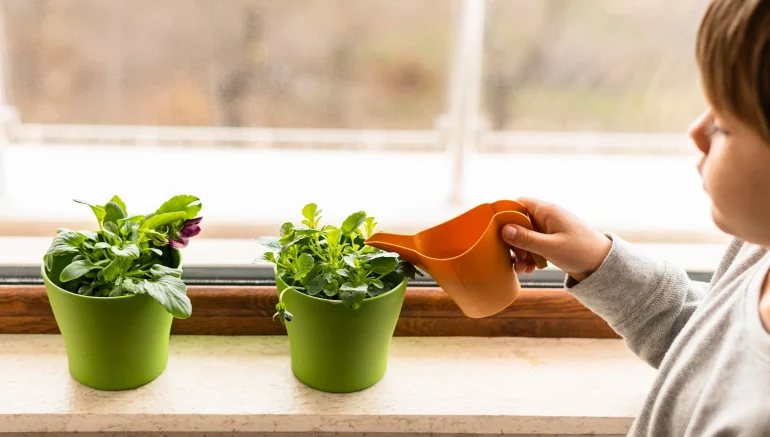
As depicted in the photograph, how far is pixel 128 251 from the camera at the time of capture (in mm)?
920

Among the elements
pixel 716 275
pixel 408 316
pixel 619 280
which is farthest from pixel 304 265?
pixel 716 275

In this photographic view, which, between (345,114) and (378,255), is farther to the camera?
(345,114)

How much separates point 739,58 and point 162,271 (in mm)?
680

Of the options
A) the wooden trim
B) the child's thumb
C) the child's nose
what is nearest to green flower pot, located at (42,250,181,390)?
the wooden trim

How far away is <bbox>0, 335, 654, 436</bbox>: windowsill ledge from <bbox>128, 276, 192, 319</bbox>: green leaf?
165 mm

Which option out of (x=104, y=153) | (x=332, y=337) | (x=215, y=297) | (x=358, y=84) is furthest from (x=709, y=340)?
(x=104, y=153)

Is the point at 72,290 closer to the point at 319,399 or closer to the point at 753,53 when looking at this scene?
the point at 319,399

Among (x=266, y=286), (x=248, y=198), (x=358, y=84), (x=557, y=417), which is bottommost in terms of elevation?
(x=557, y=417)

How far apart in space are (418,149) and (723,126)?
0.52 m

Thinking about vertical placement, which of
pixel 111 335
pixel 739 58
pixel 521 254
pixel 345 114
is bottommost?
pixel 111 335

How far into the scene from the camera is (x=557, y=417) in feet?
3.39

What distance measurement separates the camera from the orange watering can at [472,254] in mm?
894

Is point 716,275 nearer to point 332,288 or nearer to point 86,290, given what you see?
point 332,288

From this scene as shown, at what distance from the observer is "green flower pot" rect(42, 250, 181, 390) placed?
932mm
